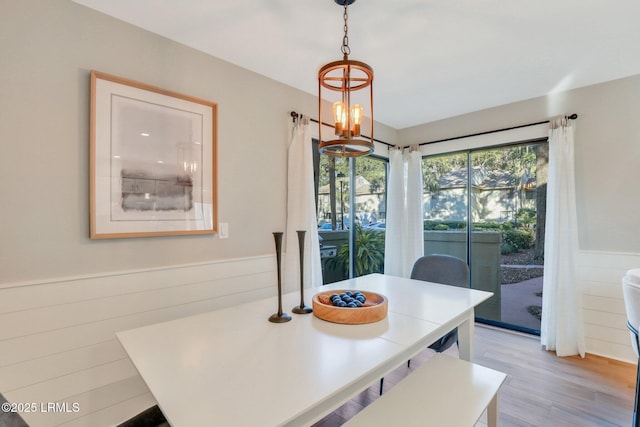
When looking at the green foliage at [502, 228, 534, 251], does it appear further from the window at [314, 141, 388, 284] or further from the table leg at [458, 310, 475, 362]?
the table leg at [458, 310, 475, 362]

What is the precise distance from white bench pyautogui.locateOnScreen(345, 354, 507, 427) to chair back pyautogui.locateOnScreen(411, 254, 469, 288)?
86 cm

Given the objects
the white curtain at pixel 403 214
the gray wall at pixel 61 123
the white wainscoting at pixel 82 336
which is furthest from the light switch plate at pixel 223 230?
the white curtain at pixel 403 214

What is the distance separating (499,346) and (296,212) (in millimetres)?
2334

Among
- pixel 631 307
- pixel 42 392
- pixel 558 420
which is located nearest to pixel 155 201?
pixel 42 392

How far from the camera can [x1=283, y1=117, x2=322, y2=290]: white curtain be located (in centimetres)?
264

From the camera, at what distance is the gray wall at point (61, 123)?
1.50 m

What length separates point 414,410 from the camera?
1.22 metres

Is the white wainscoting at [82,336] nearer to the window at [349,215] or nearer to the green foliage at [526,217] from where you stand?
the window at [349,215]

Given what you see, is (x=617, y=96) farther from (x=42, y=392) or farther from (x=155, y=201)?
(x=42, y=392)

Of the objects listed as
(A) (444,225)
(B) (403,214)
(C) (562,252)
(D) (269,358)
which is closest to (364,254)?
(B) (403,214)

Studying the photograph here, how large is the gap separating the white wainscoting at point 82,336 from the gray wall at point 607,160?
3467 mm

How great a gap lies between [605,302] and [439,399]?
2.45m

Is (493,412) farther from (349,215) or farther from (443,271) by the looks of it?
(349,215)

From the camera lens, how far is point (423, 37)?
6.64ft
